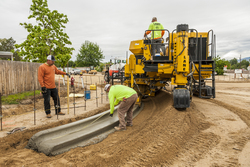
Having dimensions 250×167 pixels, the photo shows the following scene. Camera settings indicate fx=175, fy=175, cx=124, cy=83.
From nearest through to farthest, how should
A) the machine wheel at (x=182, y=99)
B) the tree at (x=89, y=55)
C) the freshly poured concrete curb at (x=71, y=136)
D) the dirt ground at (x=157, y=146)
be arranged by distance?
1. the dirt ground at (x=157, y=146)
2. the freshly poured concrete curb at (x=71, y=136)
3. the machine wheel at (x=182, y=99)
4. the tree at (x=89, y=55)

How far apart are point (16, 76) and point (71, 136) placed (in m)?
7.75

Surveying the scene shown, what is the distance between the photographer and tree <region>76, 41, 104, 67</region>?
172 ft

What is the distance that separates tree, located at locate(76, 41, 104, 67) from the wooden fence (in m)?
41.8

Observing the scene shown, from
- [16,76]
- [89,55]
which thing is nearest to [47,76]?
[16,76]

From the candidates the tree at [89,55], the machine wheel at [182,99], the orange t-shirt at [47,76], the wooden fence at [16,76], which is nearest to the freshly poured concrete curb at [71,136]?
the orange t-shirt at [47,76]

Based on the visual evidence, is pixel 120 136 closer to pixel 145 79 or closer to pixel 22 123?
pixel 22 123

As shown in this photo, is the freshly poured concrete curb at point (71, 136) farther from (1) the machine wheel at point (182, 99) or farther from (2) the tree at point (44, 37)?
(2) the tree at point (44, 37)

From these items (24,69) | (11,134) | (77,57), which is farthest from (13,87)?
(77,57)

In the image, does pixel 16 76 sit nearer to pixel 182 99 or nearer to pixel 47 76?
pixel 47 76

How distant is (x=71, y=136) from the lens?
4.16 m

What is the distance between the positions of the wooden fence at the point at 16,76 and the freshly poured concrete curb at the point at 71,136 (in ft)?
17.8

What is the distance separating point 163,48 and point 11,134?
20.7ft

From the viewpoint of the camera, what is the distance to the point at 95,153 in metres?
3.51

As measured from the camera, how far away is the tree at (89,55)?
52469 millimetres
